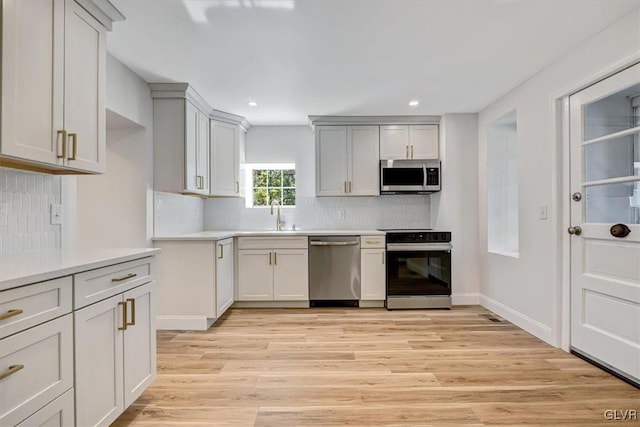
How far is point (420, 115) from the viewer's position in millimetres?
4281

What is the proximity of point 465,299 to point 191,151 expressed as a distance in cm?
353

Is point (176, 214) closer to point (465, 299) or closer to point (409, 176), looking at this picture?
point (409, 176)

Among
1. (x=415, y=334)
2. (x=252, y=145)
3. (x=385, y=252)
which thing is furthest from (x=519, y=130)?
(x=252, y=145)

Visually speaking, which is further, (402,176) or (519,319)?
(402,176)

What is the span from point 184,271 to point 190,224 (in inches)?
37.5

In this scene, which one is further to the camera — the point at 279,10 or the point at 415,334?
the point at 415,334

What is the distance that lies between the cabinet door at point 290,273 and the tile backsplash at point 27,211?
7.34 feet

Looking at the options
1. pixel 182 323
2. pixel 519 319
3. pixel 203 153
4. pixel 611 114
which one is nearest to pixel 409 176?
pixel 519 319

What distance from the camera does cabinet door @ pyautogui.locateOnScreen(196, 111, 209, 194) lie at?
3.68m

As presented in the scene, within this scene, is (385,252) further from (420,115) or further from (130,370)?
(130,370)

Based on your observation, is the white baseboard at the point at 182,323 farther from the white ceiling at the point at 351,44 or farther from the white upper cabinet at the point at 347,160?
the white ceiling at the point at 351,44

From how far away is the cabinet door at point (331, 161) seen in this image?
4.33m

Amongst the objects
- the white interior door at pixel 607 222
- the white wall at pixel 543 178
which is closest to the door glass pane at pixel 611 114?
the white interior door at pixel 607 222

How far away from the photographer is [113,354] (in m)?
1.65
